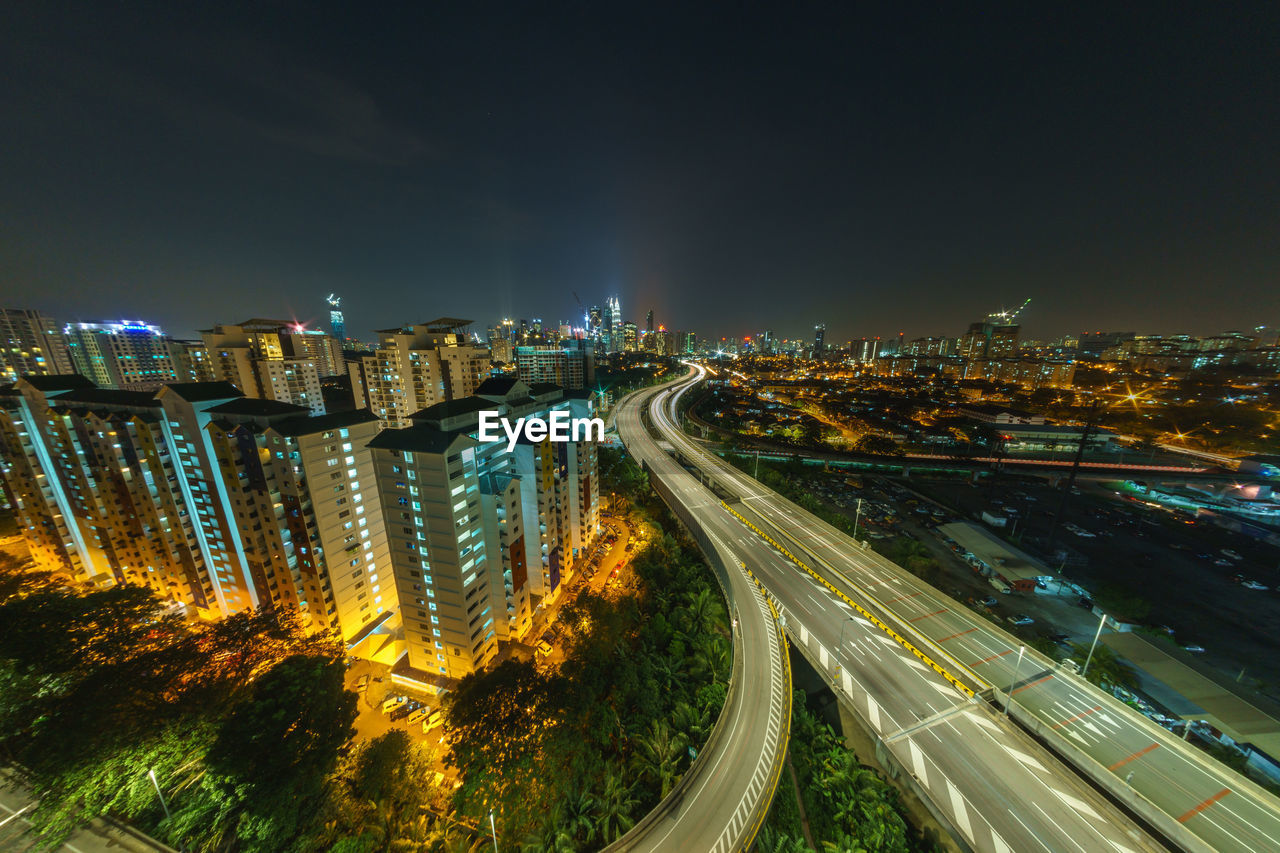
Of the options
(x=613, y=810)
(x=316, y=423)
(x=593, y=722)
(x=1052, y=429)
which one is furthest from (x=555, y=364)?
(x=1052, y=429)

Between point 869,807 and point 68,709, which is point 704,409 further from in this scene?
point 68,709

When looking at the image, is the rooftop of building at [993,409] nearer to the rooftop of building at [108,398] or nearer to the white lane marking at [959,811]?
the white lane marking at [959,811]

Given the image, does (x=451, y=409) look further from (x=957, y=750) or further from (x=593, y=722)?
(x=957, y=750)

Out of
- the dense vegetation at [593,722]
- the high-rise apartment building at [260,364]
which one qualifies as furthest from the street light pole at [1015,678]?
the high-rise apartment building at [260,364]

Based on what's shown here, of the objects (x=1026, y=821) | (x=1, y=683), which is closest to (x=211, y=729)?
(x=1, y=683)

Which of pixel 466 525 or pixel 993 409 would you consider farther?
pixel 993 409

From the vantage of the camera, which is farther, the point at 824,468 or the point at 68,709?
the point at 824,468
